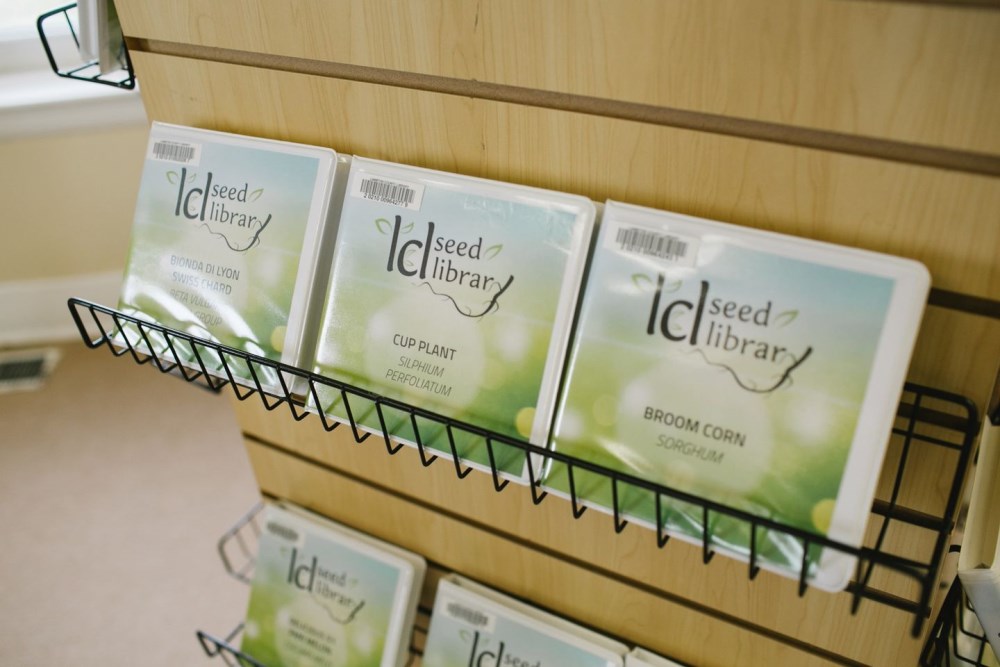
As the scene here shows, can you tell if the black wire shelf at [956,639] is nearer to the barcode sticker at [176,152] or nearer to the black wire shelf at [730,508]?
the black wire shelf at [730,508]

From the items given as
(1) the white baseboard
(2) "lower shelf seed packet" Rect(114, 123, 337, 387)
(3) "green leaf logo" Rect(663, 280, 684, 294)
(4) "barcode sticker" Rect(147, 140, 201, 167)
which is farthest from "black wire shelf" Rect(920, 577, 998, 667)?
(1) the white baseboard

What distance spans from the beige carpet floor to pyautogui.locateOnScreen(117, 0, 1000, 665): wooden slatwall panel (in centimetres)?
115

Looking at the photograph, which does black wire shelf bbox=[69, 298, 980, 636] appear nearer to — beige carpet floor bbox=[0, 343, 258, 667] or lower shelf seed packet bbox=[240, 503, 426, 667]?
lower shelf seed packet bbox=[240, 503, 426, 667]

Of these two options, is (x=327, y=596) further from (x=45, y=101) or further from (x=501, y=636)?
(x=45, y=101)

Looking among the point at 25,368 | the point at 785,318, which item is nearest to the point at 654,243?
the point at 785,318

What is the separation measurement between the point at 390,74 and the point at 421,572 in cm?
83

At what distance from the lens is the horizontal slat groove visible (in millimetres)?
708

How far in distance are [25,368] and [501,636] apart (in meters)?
2.43

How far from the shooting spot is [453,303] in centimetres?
90

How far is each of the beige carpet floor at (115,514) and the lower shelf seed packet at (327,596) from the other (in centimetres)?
69

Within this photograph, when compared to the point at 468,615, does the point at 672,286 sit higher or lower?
higher

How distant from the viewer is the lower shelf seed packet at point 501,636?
1159 millimetres

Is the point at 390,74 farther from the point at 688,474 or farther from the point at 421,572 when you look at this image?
the point at 421,572

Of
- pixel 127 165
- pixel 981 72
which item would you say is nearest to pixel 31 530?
pixel 127 165
